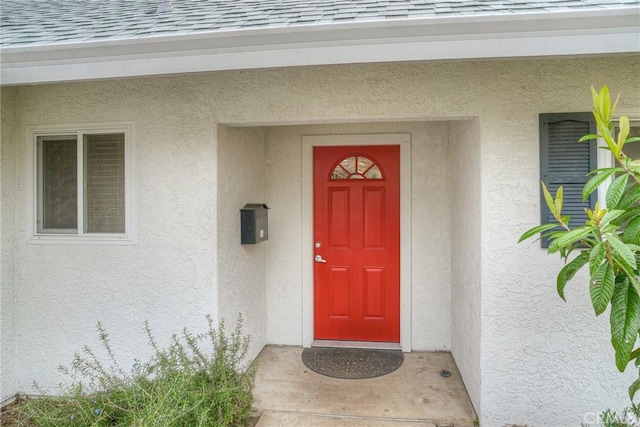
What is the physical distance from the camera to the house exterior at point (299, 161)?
287 cm

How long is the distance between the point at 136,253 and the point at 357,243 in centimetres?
291

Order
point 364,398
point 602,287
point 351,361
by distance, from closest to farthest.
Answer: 1. point 602,287
2. point 364,398
3. point 351,361

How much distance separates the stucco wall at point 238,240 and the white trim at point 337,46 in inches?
41.5

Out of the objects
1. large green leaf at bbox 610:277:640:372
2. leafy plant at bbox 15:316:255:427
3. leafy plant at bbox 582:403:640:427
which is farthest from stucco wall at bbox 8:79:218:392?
leafy plant at bbox 582:403:640:427

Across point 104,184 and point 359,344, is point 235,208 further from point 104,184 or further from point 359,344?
point 359,344

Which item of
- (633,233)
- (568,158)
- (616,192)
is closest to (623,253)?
(633,233)

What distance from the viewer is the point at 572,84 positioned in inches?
133

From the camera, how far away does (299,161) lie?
525 cm

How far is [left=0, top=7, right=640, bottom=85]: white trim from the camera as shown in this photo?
258 centimetres

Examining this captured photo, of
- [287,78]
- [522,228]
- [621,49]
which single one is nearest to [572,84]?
[621,49]

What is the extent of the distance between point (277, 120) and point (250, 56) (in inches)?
35.9

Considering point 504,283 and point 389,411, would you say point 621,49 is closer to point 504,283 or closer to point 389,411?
point 504,283

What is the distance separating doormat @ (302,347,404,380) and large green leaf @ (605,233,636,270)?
10.4 feet

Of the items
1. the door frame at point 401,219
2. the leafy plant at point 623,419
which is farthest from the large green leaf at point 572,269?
the door frame at point 401,219
